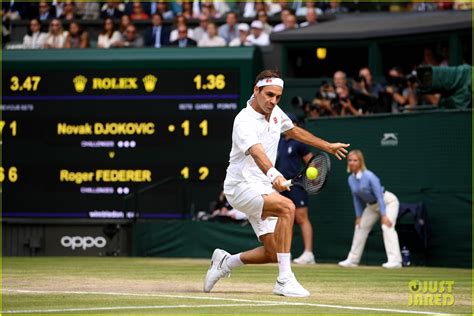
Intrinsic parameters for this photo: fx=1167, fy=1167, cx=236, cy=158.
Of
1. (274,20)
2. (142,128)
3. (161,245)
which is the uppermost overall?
(274,20)

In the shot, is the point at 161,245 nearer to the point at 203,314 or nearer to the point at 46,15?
the point at 46,15

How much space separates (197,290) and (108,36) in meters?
12.0

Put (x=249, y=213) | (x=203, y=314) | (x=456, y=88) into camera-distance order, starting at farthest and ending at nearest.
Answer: (x=456, y=88)
(x=249, y=213)
(x=203, y=314)

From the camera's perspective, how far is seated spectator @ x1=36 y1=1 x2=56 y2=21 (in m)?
24.5

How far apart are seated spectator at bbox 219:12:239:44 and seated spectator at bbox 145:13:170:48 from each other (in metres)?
1.08

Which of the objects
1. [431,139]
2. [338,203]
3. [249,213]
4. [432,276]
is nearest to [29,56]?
[338,203]

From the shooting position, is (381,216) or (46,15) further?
(46,15)

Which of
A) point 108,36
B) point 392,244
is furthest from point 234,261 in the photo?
point 108,36

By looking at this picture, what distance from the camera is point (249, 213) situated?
36.7 ft

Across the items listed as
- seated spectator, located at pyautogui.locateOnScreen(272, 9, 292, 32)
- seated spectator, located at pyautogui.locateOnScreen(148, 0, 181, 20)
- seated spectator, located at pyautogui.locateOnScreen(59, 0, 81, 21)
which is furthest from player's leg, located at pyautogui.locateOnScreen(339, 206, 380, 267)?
seated spectator, located at pyautogui.locateOnScreen(59, 0, 81, 21)

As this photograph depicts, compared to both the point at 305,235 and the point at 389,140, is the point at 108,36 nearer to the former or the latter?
the point at 305,235

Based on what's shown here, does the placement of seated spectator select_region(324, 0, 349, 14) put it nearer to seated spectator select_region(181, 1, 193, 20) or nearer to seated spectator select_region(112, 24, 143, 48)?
seated spectator select_region(181, 1, 193, 20)

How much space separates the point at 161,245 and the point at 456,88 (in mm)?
6464

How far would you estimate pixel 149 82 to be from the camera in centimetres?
2112
